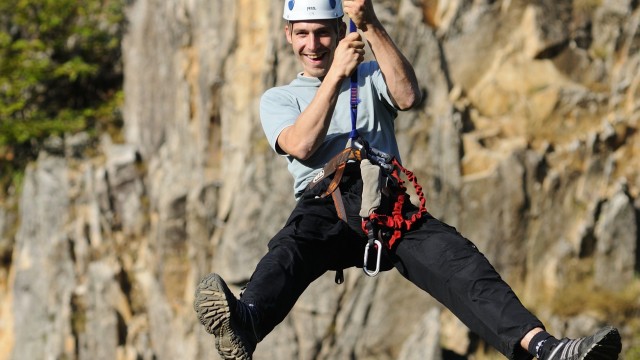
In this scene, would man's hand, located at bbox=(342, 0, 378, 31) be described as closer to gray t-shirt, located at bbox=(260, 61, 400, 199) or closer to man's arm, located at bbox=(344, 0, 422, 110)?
man's arm, located at bbox=(344, 0, 422, 110)

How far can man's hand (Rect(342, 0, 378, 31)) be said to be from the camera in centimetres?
600

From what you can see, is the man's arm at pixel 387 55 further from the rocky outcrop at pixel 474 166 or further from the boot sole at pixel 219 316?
the rocky outcrop at pixel 474 166

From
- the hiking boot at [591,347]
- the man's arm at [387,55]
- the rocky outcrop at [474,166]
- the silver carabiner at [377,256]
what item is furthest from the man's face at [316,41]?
the rocky outcrop at [474,166]

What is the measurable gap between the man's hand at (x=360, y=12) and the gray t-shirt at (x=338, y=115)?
53cm

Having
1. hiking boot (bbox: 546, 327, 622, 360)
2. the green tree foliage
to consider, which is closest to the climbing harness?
hiking boot (bbox: 546, 327, 622, 360)

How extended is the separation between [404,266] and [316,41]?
1445 mm

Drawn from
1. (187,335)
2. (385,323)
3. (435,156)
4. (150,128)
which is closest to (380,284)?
(385,323)

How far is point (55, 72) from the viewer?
84.6 feet

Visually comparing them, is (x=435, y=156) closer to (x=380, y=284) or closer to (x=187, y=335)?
(x=380, y=284)

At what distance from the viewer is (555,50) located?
1720 cm

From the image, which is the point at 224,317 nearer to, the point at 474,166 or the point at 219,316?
the point at 219,316

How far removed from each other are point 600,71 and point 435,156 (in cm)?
299

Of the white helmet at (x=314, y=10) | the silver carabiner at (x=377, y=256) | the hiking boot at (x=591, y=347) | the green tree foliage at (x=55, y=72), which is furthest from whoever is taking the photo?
the green tree foliage at (x=55, y=72)

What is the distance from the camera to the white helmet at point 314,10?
6465 millimetres
